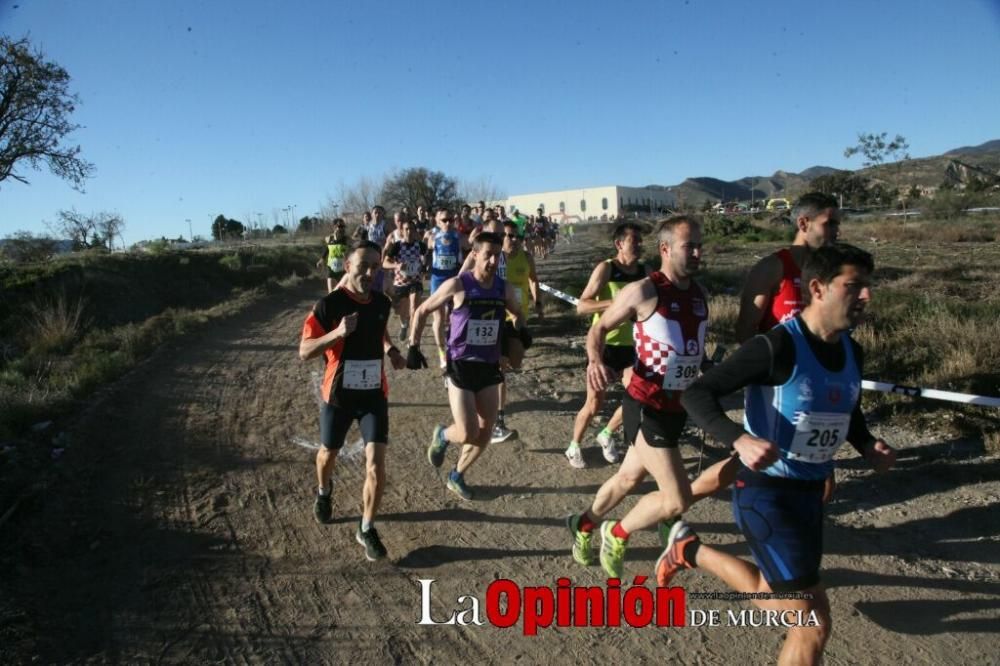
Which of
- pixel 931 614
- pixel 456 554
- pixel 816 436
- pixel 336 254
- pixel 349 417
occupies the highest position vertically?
pixel 336 254

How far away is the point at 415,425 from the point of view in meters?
7.18

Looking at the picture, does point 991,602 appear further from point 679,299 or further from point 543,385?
point 543,385

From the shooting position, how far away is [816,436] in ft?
9.34

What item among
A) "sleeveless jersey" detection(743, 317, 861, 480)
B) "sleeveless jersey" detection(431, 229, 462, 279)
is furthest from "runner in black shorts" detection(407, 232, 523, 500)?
"sleeveless jersey" detection(431, 229, 462, 279)

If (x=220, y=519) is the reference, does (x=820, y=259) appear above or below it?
above

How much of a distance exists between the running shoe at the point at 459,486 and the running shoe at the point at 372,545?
3.27 feet

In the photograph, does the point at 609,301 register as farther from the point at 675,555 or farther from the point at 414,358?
the point at 675,555

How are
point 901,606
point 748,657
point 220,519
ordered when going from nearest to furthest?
point 748,657 → point 901,606 → point 220,519

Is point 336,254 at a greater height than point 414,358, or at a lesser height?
greater

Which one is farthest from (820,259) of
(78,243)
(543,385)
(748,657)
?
(78,243)

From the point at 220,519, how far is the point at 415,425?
2.49 m

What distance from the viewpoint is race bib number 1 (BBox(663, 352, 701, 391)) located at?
3938mm

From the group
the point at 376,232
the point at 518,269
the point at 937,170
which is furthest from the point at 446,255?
the point at 937,170

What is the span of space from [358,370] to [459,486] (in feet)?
4.71
